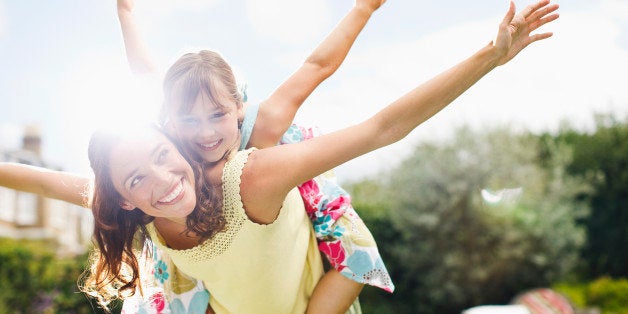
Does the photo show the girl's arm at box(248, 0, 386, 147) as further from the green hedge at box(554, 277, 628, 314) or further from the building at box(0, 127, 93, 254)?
the building at box(0, 127, 93, 254)

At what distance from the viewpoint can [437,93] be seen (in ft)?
5.98

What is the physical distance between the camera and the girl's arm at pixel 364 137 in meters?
1.84

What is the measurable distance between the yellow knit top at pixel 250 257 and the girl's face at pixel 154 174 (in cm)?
11

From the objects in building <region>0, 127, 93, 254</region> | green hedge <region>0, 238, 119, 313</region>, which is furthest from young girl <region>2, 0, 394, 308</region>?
building <region>0, 127, 93, 254</region>

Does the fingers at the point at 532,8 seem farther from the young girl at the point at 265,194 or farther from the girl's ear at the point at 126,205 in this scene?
the girl's ear at the point at 126,205

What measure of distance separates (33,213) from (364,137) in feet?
106

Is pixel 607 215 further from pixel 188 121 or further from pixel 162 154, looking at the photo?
pixel 162 154

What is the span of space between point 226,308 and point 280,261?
31cm

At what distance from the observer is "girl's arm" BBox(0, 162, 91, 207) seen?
2.31 metres

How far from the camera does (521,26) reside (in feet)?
6.61

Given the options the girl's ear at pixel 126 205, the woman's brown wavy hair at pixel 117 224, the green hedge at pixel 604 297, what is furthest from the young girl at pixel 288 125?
the green hedge at pixel 604 297

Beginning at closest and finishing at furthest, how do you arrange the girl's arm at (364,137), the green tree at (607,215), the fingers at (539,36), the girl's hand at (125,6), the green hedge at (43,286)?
1. the girl's arm at (364,137)
2. the fingers at (539,36)
3. the girl's hand at (125,6)
4. the green hedge at (43,286)
5. the green tree at (607,215)

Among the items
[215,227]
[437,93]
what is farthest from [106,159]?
[437,93]

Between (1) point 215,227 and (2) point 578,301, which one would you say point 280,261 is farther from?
(2) point 578,301
